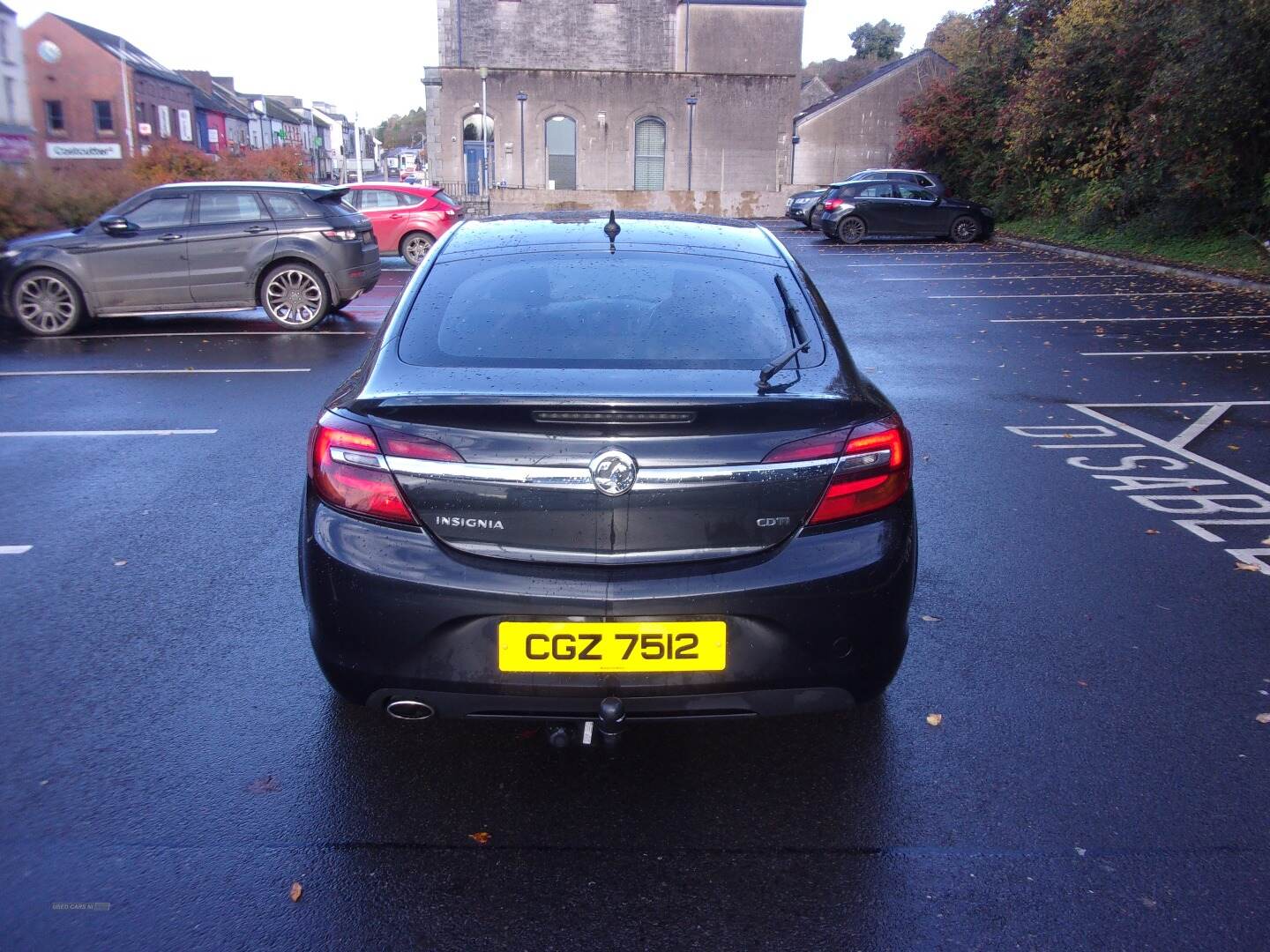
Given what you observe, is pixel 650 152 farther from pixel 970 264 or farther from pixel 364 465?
pixel 364 465

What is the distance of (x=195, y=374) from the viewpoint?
10.6 m

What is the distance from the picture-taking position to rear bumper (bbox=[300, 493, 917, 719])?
3000 millimetres

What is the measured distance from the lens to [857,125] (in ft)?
174

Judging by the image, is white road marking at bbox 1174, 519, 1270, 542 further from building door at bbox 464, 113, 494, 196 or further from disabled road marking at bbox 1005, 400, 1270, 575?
building door at bbox 464, 113, 494, 196

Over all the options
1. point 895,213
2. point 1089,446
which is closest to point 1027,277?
point 895,213

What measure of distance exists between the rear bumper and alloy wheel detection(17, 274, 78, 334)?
11.4 m

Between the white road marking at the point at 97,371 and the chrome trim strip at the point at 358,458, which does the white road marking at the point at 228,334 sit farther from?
the chrome trim strip at the point at 358,458

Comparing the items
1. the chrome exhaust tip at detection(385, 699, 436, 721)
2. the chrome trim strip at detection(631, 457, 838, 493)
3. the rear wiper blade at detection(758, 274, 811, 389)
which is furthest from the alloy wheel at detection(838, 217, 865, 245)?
the chrome exhaust tip at detection(385, 699, 436, 721)

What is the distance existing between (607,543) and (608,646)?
276 mm

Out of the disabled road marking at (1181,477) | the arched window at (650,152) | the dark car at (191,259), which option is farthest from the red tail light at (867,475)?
the arched window at (650,152)

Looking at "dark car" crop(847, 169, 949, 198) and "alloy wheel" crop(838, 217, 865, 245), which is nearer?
"alloy wheel" crop(838, 217, 865, 245)

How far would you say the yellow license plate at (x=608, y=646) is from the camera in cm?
299

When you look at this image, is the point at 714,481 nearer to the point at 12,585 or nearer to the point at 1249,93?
the point at 12,585

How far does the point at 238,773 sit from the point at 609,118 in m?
52.5
